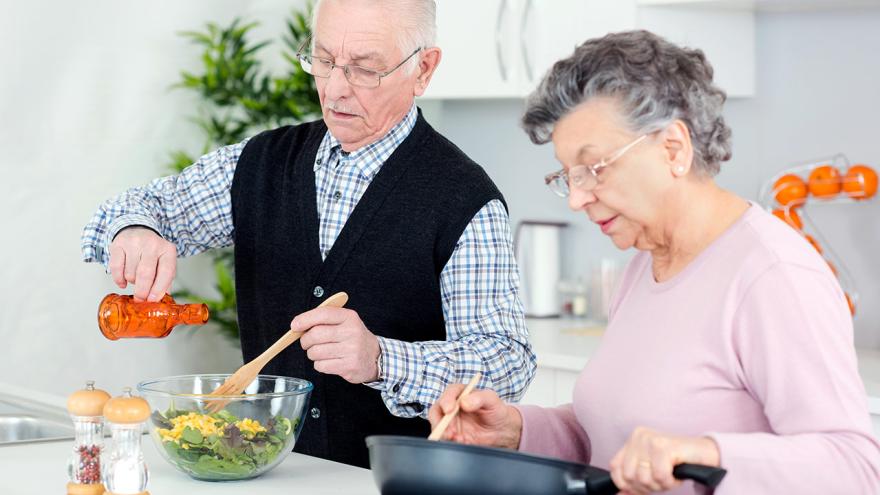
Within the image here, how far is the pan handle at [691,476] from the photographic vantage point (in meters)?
1.21

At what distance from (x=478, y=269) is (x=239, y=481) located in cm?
57

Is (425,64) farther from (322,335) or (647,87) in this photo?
(647,87)

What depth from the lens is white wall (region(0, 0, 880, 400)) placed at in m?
3.38

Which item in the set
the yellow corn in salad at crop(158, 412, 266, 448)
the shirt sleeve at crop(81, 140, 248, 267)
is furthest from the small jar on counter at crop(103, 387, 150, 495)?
the shirt sleeve at crop(81, 140, 248, 267)

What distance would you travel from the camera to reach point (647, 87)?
56.2 inches

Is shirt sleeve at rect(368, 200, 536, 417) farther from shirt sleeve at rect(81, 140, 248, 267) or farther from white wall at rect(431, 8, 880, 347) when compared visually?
white wall at rect(431, 8, 880, 347)

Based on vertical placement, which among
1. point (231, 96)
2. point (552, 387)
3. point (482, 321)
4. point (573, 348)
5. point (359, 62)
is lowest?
point (552, 387)

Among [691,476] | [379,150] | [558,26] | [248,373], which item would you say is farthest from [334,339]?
[558,26]

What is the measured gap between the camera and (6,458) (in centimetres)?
186

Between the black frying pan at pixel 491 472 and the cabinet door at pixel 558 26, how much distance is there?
2.16 metres

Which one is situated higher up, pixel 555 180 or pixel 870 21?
pixel 870 21

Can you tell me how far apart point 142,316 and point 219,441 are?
29 centimetres

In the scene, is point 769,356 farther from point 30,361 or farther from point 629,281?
point 30,361

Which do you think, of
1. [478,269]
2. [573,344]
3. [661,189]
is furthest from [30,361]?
[661,189]
